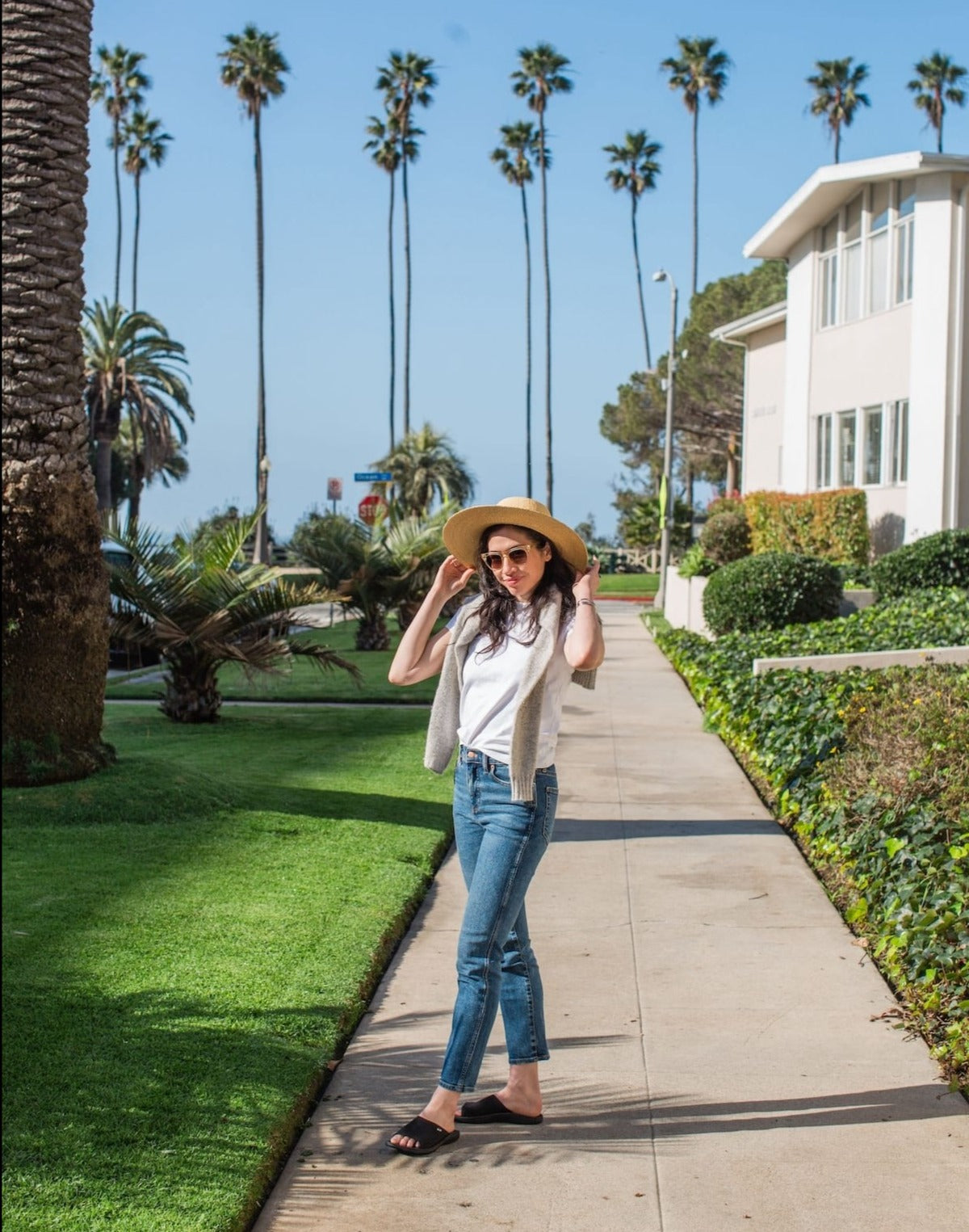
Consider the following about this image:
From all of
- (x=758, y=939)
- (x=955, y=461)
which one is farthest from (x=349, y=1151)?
(x=955, y=461)

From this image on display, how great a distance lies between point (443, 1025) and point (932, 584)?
1463 centimetres

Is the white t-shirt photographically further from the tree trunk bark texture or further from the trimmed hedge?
the trimmed hedge

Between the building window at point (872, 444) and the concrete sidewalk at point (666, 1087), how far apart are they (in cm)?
1772

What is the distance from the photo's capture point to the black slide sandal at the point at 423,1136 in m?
4.18

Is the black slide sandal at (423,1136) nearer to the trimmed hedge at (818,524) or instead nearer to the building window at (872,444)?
the trimmed hedge at (818,524)

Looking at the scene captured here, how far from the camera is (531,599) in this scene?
438cm

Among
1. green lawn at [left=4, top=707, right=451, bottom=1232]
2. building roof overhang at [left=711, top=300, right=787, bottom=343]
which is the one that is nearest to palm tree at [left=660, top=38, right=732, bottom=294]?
building roof overhang at [left=711, top=300, right=787, bottom=343]

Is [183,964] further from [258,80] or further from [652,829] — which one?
[258,80]

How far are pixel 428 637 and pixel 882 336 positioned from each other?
21131mm

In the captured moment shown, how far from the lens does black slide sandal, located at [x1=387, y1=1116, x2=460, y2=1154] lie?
418cm

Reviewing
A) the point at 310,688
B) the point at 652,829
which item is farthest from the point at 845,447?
the point at 652,829

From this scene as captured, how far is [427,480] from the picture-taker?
6084 cm

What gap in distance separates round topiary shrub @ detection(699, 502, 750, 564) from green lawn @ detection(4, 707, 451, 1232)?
16419 mm

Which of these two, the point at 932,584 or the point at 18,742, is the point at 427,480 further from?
the point at 18,742
